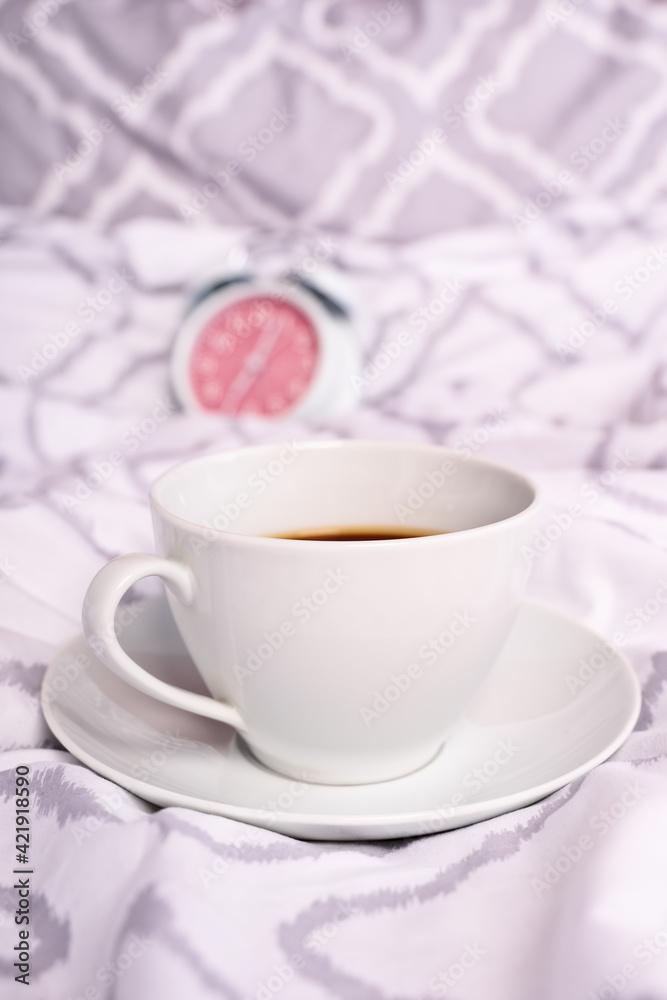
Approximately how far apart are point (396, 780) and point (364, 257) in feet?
3.00

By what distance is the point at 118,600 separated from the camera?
0.48 metres

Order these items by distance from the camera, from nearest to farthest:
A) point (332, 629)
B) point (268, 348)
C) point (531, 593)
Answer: point (332, 629) < point (531, 593) < point (268, 348)

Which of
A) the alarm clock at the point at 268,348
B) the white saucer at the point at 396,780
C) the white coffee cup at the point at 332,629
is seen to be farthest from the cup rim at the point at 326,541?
the alarm clock at the point at 268,348

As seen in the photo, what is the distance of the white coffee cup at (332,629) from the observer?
450 mm

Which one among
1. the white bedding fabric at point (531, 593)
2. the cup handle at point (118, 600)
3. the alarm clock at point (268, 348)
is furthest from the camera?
the alarm clock at point (268, 348)

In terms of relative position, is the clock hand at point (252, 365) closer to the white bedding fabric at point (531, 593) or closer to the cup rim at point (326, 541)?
the white bedding fabric at point (531, 593)

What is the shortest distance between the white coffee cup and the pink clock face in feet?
2.11

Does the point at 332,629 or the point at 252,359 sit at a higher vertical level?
the point at 332,629

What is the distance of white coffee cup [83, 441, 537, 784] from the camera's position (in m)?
0.45

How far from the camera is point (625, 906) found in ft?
1.20

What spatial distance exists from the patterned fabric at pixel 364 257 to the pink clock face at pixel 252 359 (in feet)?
0.26

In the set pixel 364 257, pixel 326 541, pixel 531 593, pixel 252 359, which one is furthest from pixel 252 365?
pixel 326 541

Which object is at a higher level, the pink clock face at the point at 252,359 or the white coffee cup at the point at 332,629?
the white coffee cup at the point at 332,629

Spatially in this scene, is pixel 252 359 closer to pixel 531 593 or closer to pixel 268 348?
pixel 268 348
